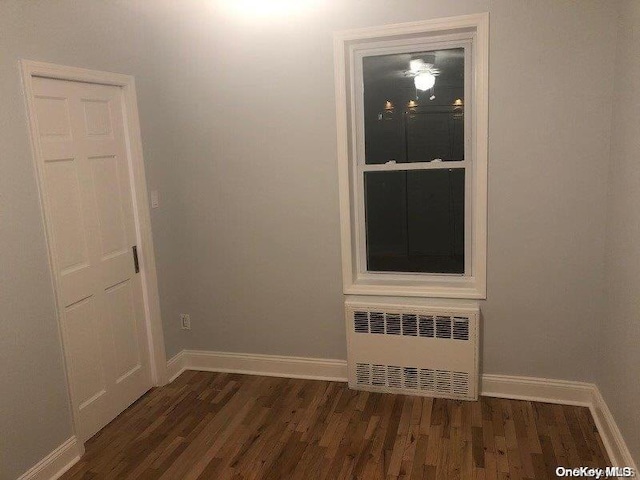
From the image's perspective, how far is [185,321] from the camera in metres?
3.90

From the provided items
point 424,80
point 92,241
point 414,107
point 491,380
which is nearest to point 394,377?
point 491,380

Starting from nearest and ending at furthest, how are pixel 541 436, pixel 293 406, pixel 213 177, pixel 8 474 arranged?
1. pixel 8 474
2. pixel 541 436
3. pixel 293 406
4. pixel 213 177

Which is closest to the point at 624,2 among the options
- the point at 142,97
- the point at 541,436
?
the point at 541,436

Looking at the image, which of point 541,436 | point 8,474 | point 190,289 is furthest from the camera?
point 190,289

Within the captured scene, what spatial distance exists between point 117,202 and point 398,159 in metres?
1.90

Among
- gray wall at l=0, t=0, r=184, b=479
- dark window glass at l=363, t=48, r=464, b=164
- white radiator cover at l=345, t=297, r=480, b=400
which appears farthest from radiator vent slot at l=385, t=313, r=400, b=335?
gray wall at l=0, t=0, r=184, b=479

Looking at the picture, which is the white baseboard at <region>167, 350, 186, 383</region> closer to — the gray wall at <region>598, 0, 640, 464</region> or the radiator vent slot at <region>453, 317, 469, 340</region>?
the radiator vent slot at <region>453, 317, 469, 340</region>

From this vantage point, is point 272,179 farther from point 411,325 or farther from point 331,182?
point 411,325

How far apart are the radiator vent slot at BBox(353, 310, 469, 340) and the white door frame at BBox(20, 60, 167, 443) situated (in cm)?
146

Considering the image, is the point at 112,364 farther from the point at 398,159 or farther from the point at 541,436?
the point at 541,436

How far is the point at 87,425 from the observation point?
297 centimetres

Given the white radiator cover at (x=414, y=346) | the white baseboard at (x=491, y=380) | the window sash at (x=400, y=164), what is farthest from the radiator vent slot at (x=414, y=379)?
the window sash at (x=400, y=164)

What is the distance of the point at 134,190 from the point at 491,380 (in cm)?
272

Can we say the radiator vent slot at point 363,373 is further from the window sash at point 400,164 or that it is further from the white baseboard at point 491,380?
the window sash at point 400,164
